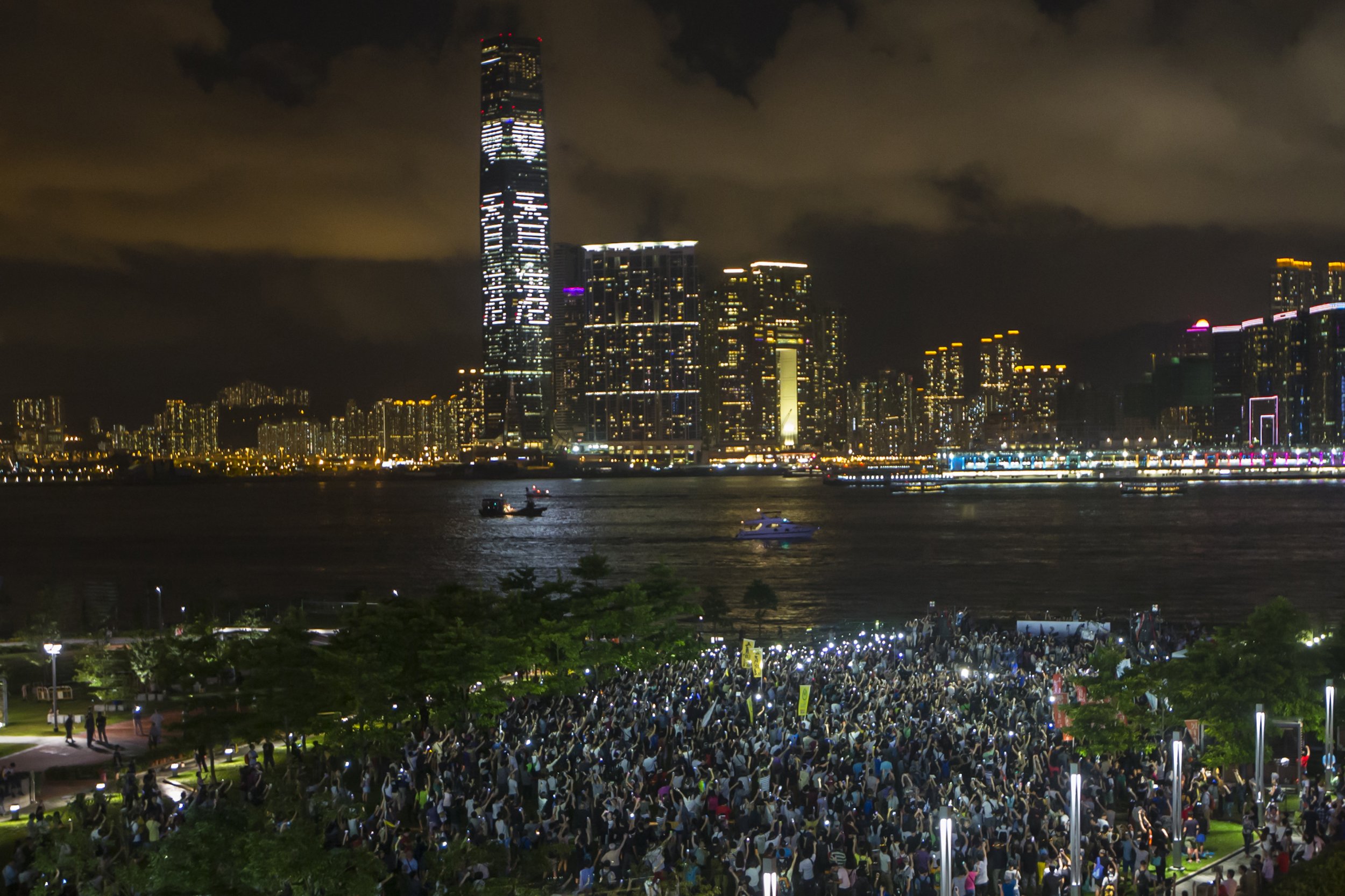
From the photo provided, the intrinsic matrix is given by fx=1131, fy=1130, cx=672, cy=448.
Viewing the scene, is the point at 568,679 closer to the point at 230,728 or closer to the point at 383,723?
the point at 383,723

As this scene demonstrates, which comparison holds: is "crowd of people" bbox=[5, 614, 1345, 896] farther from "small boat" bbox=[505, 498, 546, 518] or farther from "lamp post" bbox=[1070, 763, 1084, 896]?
"small boat" bbox=[505, 498, 546, 518]

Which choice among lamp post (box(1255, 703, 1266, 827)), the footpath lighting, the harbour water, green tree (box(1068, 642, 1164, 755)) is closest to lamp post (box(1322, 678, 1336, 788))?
lamp post (box(1255, 703, 1266, 827))

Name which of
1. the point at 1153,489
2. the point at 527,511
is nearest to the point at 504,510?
the point at 527,511

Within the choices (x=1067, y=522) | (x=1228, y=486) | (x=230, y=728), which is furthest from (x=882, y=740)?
(x=1228, y=486)

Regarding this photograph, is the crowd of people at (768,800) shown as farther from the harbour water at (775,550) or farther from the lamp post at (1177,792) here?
the harbour water at (775,550)

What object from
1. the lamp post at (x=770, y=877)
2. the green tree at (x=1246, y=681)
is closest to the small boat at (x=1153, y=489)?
the green tree at (x=1246, y=681)

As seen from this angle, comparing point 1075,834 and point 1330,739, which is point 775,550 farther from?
point 1075,834
